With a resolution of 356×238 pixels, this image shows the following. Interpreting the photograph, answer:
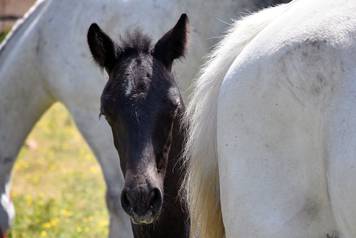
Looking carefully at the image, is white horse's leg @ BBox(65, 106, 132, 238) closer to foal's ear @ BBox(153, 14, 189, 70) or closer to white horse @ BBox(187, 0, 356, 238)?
foal's ear @ BBox(153, 14, 189, 70)

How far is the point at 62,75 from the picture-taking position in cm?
479

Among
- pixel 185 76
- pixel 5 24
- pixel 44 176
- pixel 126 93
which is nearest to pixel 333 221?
pixel 126 93

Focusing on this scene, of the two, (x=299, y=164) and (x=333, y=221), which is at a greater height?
(x=299, y=164)

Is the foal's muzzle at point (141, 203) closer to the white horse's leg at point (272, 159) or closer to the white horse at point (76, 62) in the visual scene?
the white horse's leg at point (272, 159)

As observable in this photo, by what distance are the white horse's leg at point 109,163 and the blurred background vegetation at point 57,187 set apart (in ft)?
5.68

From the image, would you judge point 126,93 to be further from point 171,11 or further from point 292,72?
point 171,11

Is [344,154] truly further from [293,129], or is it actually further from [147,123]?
[147,123]

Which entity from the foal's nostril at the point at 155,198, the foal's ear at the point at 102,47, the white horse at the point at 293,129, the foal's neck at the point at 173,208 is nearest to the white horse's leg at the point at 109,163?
the foal's neck at the point at 173,208

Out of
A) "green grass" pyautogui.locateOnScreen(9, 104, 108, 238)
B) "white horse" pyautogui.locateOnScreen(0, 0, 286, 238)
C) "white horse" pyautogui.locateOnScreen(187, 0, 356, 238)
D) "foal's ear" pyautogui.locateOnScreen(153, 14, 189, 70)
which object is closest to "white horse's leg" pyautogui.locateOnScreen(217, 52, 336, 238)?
"white horse" pyautogui.locateOnScreen(187, 0, 356, 238)

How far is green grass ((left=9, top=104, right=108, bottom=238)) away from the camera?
6.75 m

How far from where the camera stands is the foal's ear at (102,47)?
3.49 metres

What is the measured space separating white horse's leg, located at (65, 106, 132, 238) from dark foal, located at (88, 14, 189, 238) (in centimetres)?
105

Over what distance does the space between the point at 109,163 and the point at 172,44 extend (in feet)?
4.37

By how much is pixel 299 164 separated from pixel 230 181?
253 millimetres
